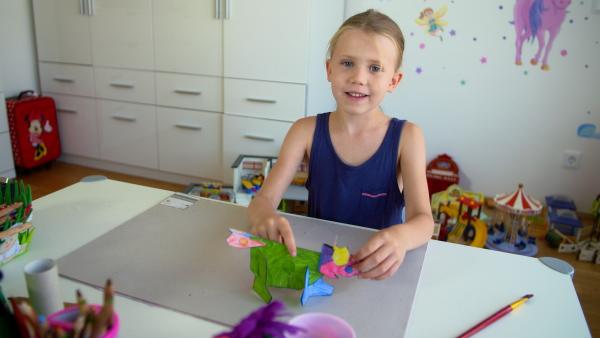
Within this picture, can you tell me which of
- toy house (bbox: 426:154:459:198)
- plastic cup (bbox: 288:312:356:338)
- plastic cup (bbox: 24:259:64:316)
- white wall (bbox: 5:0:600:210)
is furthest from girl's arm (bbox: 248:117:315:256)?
toy house (bbox: 426:154:459:198)

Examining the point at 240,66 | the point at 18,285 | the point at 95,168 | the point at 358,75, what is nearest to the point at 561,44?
the point at 240,66

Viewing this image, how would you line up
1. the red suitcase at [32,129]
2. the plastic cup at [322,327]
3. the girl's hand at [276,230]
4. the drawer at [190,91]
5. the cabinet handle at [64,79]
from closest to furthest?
the plastic cup at [322,327] → the girl's hand at [276,230] → the drawer at [190,91] → the red suitcase at [32,129] → the cabinet handle at [64,79]

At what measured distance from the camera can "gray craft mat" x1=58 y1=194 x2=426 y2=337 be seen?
0.65 metres

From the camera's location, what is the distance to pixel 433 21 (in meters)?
2.45

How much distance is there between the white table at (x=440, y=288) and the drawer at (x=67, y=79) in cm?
211

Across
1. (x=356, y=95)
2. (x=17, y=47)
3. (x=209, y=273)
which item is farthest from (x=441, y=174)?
(x=17, y=47)

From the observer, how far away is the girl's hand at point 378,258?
0.69m

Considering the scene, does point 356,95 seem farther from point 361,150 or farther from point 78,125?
point 78,125

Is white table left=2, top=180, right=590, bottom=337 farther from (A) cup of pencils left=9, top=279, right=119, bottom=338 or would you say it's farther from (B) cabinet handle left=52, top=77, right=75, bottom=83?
(B) cabinet handle left=52, top=77, right=75, bottom=83

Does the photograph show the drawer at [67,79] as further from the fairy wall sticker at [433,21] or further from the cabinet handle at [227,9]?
the fairy wall sticker at [433,21]

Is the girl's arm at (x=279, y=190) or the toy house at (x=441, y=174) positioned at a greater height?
the girl's arm at (x=279, y=190)

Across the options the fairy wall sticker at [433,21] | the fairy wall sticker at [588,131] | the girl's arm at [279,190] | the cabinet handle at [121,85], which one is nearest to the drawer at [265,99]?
the cabinet handle at [121,85]

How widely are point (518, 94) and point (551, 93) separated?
0.16 m

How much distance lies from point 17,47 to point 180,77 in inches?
45.5
